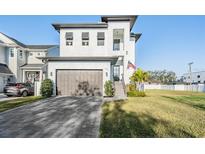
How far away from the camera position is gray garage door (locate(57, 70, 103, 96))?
16.6 metres

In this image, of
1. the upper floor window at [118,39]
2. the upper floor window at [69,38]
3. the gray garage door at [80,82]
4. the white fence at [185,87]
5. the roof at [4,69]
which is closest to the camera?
the gray garage door at [80,82]

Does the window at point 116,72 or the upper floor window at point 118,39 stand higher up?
the upper floor window at point 118,39

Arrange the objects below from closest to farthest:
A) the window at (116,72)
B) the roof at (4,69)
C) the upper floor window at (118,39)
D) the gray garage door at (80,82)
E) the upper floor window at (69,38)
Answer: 1. the gray garage door at (80,82)
2. the upper floor window at (69,38)
3. the upper floor window at (118,39)
4. the window at (116,72)
5. the roof at (4,69)

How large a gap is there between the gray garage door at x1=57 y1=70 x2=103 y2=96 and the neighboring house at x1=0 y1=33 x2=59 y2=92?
28.6 feet

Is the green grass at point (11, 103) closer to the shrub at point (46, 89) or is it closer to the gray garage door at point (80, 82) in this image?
the shrub at point (46, 89)

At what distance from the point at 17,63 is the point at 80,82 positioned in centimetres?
1480

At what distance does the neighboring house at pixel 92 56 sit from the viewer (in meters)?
16.6

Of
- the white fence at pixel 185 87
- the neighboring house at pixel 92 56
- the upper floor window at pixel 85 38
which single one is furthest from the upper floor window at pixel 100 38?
the white fence at pixel 185 87

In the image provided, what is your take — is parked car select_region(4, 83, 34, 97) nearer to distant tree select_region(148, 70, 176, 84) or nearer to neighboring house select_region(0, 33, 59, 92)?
neighboring house select_region(0, 33, 59, 92)

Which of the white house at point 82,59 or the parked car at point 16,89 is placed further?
the parked car at point 16,89

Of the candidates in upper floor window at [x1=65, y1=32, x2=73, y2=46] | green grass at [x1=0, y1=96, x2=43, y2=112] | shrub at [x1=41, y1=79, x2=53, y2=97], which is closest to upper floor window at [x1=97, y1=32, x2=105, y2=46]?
upper floor window at [x1=65, y1=32, x2=73, y2=46]

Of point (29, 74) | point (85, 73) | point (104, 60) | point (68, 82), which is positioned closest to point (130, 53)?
point (104, 60)

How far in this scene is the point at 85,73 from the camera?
16.8 m
